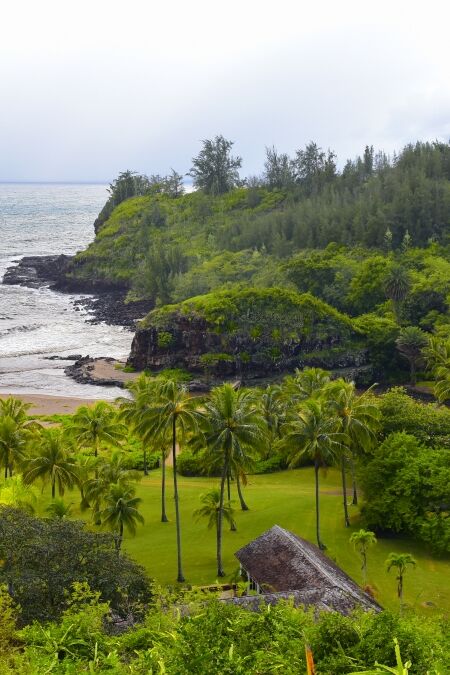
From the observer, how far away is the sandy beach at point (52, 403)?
80.2 metres

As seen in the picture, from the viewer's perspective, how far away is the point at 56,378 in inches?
3738

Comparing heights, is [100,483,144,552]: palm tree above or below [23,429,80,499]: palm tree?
below

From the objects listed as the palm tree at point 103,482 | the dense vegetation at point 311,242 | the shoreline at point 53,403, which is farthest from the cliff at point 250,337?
the palm tree at point 103,482

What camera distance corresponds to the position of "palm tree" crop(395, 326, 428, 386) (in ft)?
294

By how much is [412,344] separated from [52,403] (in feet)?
161

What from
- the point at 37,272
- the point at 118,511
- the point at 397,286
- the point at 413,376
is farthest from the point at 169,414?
the point at 37,272

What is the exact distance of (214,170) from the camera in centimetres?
19688

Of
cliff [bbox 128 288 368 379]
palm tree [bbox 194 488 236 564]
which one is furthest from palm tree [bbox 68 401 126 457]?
cliff [bbox 128 288 368 379]

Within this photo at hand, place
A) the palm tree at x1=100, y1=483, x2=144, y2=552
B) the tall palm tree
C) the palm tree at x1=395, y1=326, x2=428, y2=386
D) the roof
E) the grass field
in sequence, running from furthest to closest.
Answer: the palm tree at x1=395, y1=326, x2=428, y2=386 < the tall palm tree < the palm tree at x1=100, y1=483, x2=144, y2=552 < the grass field < the roof

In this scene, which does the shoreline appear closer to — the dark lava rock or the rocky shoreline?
the rocky shoreline

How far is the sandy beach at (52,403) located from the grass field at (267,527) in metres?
25.1

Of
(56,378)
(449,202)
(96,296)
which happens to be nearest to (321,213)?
(449,202)

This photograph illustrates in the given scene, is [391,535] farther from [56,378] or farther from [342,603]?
[56,378]

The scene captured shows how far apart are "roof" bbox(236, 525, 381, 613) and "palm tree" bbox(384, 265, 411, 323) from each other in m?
69.2
